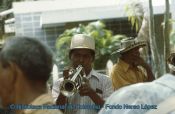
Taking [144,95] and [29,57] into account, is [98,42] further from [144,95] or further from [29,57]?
[144,95]

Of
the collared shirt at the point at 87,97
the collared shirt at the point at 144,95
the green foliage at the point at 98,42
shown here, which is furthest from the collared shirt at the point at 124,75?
the green foliage at the point at 98,42

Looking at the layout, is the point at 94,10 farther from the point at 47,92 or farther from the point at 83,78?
the point at 47,92

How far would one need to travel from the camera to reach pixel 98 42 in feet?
37.4

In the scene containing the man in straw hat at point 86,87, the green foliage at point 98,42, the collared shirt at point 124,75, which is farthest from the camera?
the green foliage at point 98,42

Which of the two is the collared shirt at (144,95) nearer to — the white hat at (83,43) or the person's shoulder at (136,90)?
the person's shoulder at (136,90)

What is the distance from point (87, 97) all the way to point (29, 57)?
2.01 m

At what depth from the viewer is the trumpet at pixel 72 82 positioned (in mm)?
4449

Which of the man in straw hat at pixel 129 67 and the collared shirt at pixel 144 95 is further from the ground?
the collared shirt at pixel 144 95

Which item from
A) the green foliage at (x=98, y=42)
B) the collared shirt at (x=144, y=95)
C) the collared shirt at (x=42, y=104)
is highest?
the collared shirt at (x=144, y=95)

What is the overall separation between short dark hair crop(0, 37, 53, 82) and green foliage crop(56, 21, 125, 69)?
27.8 feet

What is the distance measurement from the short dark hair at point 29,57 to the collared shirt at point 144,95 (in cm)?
41

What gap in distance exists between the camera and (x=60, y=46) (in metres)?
11.4

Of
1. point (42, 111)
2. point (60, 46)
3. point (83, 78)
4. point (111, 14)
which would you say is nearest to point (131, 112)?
point (42, 111)

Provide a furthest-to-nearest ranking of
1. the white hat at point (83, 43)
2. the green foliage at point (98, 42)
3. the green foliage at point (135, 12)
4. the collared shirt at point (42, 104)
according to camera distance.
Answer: the green foliage at point (98, 42)
the green foliage at point (135, 12)
the white hat at point (83, 43)
the collared shirt at point (42, 104)
